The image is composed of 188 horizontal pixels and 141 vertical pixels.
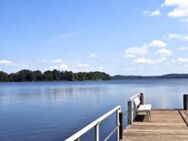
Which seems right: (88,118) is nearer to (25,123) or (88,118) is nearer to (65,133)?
(25,123)

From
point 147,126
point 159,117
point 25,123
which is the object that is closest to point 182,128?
point 147,126

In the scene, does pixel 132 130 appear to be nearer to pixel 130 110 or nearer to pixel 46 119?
pixel 130 110

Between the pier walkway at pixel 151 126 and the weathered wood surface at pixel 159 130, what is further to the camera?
the weathered wood surface at pixel 159 130

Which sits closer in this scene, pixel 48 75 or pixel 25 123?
pixel 25 123

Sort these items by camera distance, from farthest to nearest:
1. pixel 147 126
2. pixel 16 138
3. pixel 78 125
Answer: pixel 78 125 → pixel 16 138 → pixel 147 126

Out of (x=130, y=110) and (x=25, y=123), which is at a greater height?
(x=130, y=110)

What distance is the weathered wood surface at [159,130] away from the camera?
1135 centimetres

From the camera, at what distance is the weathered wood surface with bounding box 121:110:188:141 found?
447 inches

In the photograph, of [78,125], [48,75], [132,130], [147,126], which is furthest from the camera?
[48,75]

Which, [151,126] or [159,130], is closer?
[159,130]

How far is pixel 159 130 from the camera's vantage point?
12891 mm

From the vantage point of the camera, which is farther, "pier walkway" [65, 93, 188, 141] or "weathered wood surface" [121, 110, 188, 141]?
"weathered wood surface" [121, 110, 188, 141]

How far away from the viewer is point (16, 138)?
2106 cm

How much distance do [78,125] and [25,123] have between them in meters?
4.05
